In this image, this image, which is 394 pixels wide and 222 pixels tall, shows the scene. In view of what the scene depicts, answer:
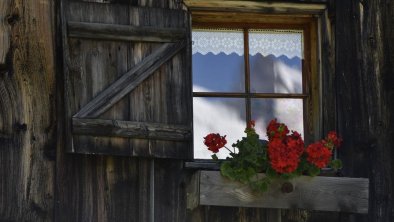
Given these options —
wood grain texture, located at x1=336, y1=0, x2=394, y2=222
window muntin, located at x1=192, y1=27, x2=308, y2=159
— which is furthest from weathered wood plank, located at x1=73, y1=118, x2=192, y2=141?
wood grain texture, located at x1=336, y1=0, x2=394, y2=222

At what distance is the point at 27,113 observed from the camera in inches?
224

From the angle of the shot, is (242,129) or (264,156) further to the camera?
(242,129)

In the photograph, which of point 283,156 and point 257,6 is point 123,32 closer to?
point 257,6

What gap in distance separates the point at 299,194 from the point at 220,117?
2.64 ft

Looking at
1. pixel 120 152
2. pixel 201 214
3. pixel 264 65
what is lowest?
pixel 201 214

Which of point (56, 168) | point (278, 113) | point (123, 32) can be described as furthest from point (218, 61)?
point (56, 168)

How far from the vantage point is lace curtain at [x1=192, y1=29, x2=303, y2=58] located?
6.30m

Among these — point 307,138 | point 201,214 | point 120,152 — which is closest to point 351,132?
point 307,138

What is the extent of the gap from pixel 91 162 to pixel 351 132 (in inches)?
64.0

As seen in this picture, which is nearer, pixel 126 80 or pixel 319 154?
pixel 319 154

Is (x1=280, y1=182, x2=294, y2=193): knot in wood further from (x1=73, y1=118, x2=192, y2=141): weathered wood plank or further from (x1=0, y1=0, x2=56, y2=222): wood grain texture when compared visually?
(x1=0, y1=0, x2=56, y2=222): wood grain texture

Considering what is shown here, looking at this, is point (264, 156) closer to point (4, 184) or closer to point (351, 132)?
point (351, 132)

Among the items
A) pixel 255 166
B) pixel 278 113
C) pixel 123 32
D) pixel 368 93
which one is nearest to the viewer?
pixel 255 166

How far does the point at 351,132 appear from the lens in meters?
6.14
